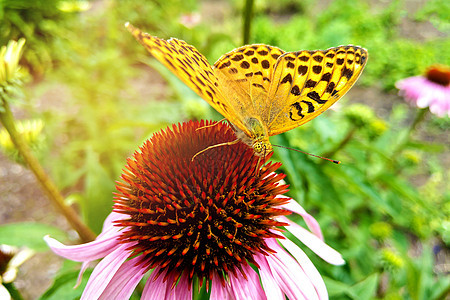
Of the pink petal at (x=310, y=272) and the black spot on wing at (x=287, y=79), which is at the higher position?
the black spot on wing at (x=287, y=79)

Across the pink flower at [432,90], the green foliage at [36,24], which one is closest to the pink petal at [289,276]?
the pink flower at [432,90]

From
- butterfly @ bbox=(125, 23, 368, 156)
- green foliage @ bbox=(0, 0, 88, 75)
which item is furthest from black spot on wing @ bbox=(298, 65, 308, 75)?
green foliage @ bbox=(0, 0, 88, 75)

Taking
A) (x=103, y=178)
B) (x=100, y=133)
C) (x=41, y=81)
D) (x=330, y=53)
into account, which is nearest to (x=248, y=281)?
(x=330, y=53)

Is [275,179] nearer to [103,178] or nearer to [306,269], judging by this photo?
[306,269]

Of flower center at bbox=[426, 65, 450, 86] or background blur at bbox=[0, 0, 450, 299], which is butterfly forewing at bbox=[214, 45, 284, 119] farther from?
flower center at bbox=[426, 65, 450, 86]

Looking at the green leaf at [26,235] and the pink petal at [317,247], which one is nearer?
the pink petal at [317,247]

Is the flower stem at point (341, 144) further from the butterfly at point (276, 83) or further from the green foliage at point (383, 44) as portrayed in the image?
the green foliage at point (383, 44)

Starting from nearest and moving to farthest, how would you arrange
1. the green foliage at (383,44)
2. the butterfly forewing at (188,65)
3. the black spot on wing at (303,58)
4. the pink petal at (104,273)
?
the butterfly forewing at (188,65) → the pink petal at (104,273) → the black spot on wing at (303,58) → the green foliage at (383,44)
